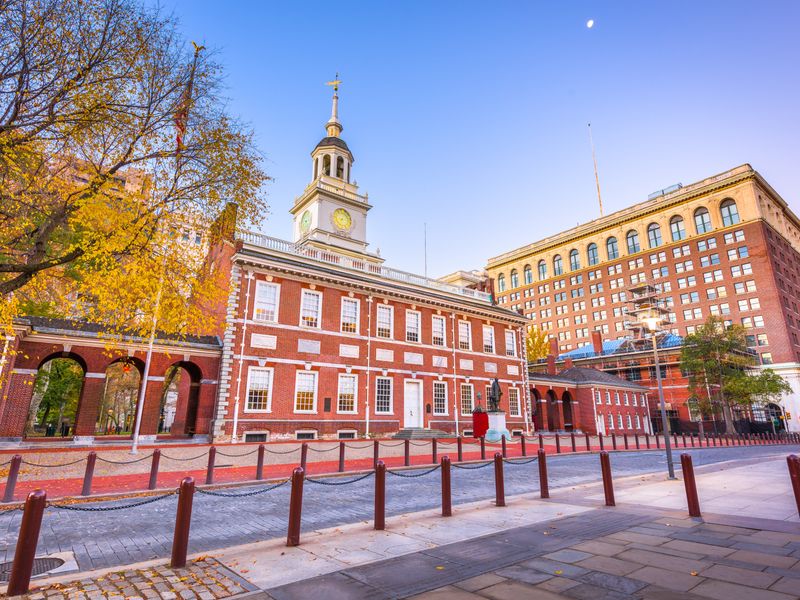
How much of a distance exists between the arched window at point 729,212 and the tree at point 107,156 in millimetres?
76030

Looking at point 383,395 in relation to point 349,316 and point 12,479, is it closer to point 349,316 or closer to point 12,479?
point 349,316

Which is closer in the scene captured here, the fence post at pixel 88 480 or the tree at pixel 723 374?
the fence post at pixel 88 480

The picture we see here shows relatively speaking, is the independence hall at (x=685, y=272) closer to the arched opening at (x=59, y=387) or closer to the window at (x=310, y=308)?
the window at (x=310, y=308)

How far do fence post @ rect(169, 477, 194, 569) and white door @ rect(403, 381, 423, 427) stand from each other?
25.3 metres

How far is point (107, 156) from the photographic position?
12328 millimetres

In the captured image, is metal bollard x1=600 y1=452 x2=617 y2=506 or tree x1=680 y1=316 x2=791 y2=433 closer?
metal bollard x1=600 y1=452 x2=617 y2=506

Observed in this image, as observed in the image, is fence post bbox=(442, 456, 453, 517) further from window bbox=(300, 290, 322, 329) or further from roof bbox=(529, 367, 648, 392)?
roof bbox=(529, 367, 648, 392)

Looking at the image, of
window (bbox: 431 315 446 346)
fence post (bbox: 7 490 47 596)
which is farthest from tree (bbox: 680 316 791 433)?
fence post (bbox: 7 490 47 596)

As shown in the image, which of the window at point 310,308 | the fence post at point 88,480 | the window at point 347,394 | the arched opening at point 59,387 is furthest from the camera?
the arched opening at point 59,387

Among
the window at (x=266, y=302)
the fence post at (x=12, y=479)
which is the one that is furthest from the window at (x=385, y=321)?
the fence post at (x=12, y=479)

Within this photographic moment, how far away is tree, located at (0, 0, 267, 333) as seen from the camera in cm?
982

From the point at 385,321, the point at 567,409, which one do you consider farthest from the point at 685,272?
the point at 385,321

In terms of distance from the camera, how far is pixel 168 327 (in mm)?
17172

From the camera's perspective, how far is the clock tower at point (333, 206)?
129ft
